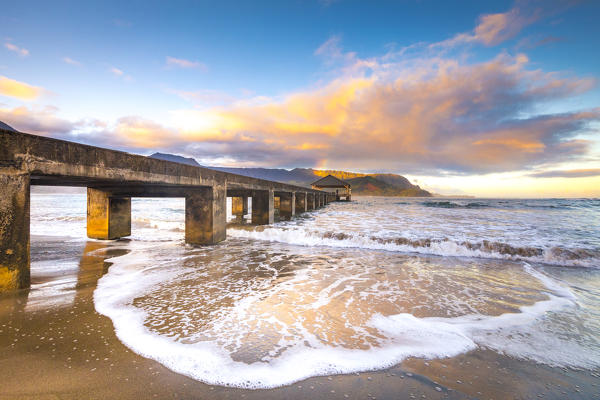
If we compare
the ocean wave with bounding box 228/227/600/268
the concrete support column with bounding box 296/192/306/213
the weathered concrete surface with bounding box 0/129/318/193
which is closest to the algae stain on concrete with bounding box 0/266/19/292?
the weathered concrete surface with bounding box 0/129/318/193

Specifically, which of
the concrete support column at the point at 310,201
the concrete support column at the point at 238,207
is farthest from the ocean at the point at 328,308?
the concrete support column at the point at 310,201

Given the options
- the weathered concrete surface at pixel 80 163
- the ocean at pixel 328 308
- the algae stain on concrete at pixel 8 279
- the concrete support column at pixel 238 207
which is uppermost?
the weathered concrete surface at pixel 80 163

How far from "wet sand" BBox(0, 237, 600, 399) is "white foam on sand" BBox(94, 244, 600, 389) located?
118mm

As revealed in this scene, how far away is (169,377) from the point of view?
2281mm

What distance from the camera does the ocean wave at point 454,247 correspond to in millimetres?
7777

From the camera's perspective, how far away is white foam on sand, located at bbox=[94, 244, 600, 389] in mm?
2398

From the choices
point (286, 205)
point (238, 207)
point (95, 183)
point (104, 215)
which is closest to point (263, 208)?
point (286, 205)

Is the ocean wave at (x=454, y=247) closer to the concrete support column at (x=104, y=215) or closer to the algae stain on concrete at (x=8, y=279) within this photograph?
the concrete support column at (x=104, y=215)

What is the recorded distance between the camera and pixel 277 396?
2.07 m

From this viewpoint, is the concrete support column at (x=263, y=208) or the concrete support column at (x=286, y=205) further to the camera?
the concrete support column at (x=286, y=205)

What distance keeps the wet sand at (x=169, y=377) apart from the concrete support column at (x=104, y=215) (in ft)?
23.9

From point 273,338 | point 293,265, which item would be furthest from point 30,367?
point 293,265

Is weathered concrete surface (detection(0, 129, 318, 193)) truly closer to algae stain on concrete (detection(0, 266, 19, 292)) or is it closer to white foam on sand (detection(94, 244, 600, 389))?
algae stain on concrete (detection(0, 266, 19, 292))

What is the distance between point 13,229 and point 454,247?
36.4 feet
